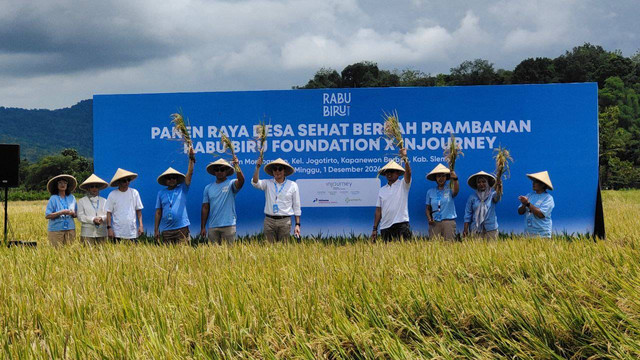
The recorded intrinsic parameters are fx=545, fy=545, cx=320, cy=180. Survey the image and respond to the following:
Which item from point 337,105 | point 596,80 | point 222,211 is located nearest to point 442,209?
point 337,105

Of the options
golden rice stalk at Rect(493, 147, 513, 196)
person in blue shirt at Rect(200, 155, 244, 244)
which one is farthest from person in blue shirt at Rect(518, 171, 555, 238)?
person in blue shirt at Rect(200, 155, 244, 244)

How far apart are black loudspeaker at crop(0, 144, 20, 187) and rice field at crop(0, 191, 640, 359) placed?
5.36 metres

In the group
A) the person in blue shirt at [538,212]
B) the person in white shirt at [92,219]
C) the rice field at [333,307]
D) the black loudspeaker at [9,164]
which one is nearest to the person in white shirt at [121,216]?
the person in white shirt at [92,219]

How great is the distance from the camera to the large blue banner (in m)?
10.2

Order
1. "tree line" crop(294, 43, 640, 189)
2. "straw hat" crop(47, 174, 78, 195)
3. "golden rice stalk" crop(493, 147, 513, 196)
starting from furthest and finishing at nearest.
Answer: "tree line" crop(294, 43, 640, 189) → "straw hat" crop(47, 174, 78, 195) → "golden rice stalk" crop(493, 147, 513, 196)

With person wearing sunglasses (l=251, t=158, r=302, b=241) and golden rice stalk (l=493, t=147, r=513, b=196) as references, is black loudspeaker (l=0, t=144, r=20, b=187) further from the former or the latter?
golden rice stalk (l=493, t=147, r=513, b=196)

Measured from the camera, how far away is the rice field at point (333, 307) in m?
3.12

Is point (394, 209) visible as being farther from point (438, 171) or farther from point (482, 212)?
point (482, 212)

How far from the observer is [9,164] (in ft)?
33.8

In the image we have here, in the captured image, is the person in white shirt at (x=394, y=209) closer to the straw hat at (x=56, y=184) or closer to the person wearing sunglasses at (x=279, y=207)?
the person wearing sunglasses at (x=279, y=207)

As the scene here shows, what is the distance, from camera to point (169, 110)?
35.0ft

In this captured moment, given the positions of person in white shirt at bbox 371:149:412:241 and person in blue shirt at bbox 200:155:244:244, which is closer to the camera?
person in white shirt at bbox 371:149:412:241

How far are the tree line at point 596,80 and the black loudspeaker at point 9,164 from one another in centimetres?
4366

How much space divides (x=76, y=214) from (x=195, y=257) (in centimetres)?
357
